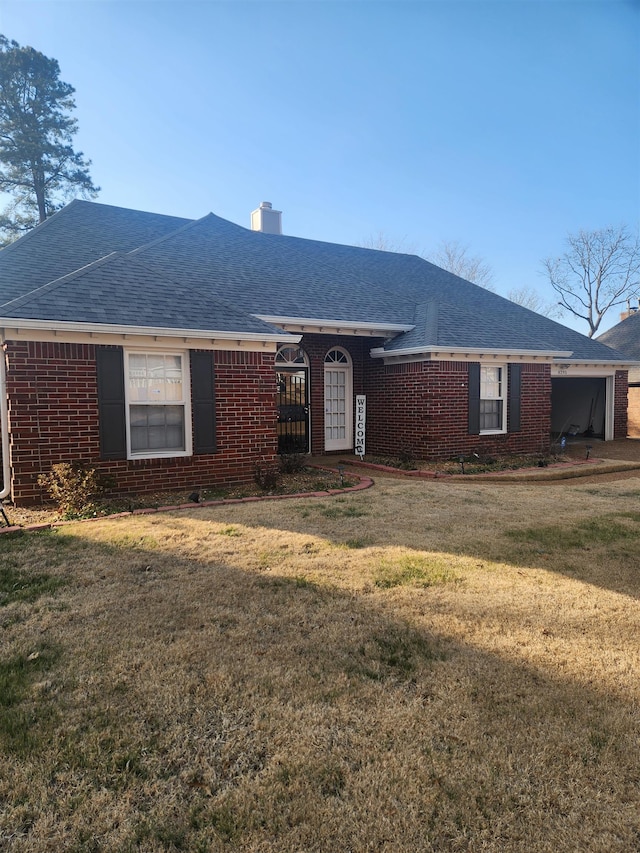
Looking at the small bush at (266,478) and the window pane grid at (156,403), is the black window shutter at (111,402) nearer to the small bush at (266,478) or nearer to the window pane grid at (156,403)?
the window pane grid at (156,403)

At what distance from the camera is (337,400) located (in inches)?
516

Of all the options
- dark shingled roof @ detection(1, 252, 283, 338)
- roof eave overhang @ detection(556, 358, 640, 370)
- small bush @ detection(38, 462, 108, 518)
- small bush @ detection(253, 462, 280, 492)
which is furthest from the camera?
roof eave overhang @ detection(556, 358, 640, 370)

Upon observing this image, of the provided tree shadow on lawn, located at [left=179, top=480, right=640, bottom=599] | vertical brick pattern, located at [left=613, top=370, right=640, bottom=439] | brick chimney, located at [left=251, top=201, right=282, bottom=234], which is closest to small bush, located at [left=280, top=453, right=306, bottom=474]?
tree shadow on lawn, located at [left=179, top=480, right=640, bottom=599]

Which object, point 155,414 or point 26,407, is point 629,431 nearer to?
point 155,414

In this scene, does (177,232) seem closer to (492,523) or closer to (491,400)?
(491,400)

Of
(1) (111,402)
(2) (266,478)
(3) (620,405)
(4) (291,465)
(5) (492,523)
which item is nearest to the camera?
(5) (492,523)

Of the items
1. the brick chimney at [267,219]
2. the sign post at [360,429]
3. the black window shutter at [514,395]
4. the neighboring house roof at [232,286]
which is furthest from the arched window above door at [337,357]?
the brick chimney at [267,219]

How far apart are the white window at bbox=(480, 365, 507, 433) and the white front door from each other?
325 cm

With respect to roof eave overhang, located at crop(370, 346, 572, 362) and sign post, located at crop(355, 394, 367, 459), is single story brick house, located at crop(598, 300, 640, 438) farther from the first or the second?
sign post, located at crop(355, 394, 367, 459)

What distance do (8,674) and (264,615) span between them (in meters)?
1.58

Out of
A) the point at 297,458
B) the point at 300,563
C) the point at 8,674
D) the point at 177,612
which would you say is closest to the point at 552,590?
the point at 300,563

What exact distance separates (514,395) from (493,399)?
55 cm

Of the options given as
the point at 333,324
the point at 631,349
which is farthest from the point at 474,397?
the point at 631,349

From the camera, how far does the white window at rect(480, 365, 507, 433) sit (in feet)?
40.0
